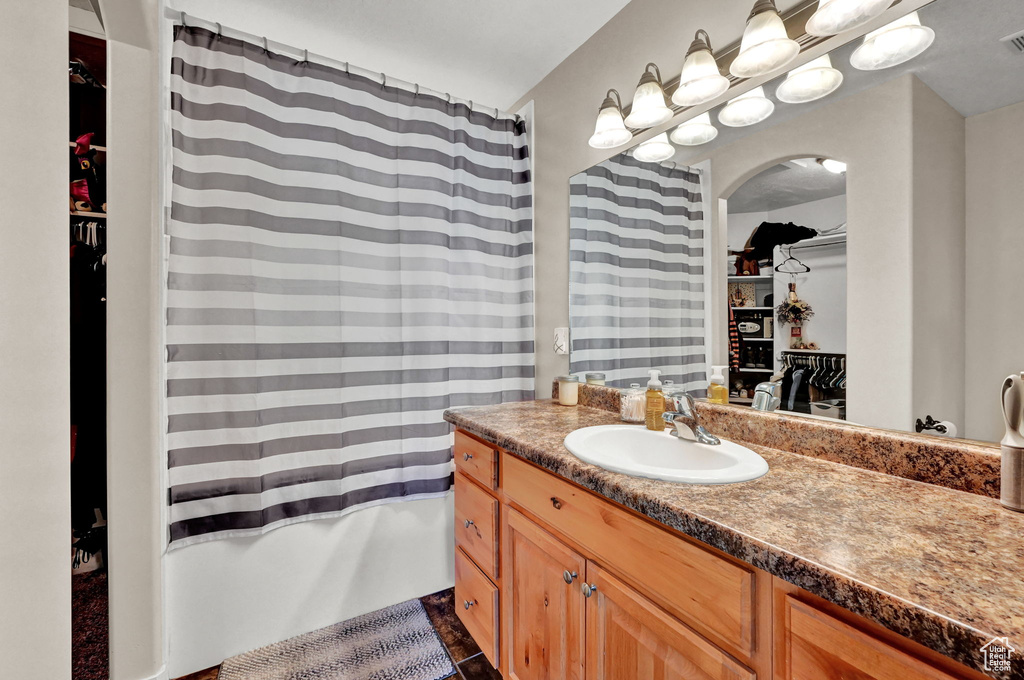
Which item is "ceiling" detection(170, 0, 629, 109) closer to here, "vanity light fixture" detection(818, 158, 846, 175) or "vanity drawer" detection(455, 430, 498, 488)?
"vanity light fixture" detection(818, 158, 846, 175)

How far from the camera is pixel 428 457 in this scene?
1938 millimetres

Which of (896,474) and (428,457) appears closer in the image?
(896,474)

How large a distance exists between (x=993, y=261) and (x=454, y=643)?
6.48 feet

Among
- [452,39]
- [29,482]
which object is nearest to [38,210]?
[29,482]

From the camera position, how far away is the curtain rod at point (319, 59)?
1.52 m

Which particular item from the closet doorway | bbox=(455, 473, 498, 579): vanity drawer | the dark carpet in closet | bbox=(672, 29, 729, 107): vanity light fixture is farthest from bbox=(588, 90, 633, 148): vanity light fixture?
the dark carpet in closet

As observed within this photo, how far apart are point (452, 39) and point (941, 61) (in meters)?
1.62

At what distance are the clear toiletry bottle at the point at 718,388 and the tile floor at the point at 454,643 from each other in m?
1.23

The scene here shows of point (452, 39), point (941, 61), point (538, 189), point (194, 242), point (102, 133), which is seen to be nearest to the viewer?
point (941, 61)

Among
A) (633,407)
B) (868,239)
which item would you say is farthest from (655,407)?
(868,239)

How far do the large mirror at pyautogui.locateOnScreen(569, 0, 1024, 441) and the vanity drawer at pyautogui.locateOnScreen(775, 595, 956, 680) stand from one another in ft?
2.03

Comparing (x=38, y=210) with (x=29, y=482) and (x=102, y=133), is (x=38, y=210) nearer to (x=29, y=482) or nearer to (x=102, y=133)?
(x=29, y=482)

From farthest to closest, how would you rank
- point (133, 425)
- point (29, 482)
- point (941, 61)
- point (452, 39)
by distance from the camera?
1. point (452, 39)
2. point (133, 425)
3. point (941, 61)
4. point (29, 482)

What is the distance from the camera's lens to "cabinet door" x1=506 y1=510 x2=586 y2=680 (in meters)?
1.07
